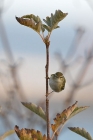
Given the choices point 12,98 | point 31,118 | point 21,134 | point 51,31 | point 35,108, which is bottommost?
point 21,134

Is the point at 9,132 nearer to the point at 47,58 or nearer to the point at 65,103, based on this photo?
the point at 47,58

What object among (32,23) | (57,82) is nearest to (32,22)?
(32,23)

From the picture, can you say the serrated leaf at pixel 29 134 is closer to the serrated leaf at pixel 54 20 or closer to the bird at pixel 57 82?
the bird at pixel 57 82

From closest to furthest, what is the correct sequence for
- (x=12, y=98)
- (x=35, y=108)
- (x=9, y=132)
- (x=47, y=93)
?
(x=47, y=93), (x=35, y=108), (x=9, y=132), (x=12, y=98)

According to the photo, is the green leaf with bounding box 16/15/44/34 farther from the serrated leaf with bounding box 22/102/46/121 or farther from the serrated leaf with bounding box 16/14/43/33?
the serrated leaf with bounding box 22/102/46/121

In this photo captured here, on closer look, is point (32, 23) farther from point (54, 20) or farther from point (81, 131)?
point (81, 131)

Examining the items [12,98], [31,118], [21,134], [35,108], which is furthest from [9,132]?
[12,98]
